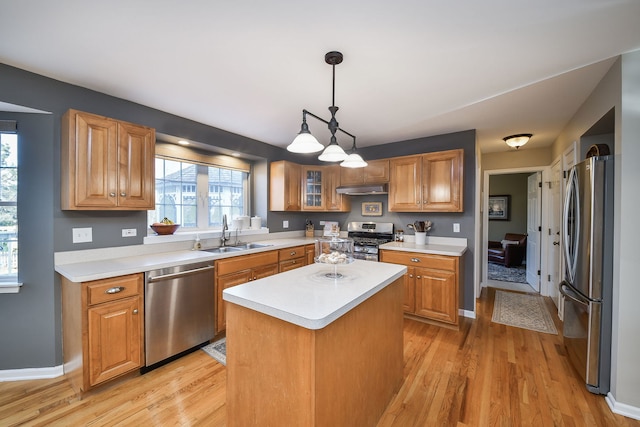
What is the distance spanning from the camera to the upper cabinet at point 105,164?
2.06 meters

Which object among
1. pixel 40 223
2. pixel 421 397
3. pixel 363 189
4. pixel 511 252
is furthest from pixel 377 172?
pixel 511 252

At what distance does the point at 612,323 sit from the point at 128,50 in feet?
12.3

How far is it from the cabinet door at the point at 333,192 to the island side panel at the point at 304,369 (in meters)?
2.66

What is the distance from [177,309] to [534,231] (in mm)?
5378

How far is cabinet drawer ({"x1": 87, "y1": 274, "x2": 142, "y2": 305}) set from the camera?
188 cm

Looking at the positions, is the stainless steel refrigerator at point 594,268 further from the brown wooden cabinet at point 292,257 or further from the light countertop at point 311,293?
the brown wooden cabinet at point 292,257

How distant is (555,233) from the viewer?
3816 mm

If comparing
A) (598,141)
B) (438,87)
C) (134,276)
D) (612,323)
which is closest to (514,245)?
(598,141)

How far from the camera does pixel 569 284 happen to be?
89.4 inches

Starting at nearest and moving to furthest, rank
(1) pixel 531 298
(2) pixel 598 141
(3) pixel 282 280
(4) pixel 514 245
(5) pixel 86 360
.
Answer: (3) pixel 282 280 → (5) pixel 86 360 → (2) pixel 598 141 → (1) pixel 531 298 → (4) pixel 514 245

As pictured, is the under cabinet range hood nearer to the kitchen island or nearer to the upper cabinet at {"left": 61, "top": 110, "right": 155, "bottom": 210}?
the kitchen island

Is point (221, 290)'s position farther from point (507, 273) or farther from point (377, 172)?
point (507, 273)

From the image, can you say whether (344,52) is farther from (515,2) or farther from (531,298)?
(531,298)

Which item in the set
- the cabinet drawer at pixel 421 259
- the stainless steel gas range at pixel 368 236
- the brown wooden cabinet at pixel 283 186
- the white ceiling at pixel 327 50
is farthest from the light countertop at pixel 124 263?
the cabinet drawer at pixel 421 259
